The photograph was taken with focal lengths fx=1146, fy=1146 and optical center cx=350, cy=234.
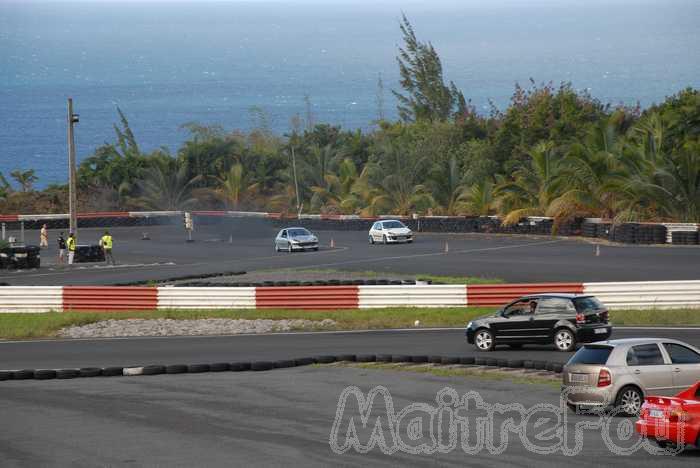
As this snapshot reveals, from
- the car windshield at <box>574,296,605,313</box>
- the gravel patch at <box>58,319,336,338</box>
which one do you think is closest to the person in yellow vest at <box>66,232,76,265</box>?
the gravel patch at <box>58,319,336,338</box>

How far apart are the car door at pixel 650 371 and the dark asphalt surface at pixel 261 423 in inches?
30.6

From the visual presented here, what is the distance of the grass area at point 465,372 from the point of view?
853 inches

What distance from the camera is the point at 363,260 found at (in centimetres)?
4894

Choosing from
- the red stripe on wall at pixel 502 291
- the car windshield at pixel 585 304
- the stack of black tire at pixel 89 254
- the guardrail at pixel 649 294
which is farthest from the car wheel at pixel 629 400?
the stack of black tire at pixel 89 254

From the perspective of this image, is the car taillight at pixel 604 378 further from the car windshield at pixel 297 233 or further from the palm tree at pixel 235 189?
the palm tree at pixel 235 189

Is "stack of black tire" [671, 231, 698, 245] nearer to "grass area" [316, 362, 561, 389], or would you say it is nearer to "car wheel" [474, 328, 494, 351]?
"car wheel" [474, 328, 494, 351]

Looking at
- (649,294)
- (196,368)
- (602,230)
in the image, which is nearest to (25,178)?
(602,230)

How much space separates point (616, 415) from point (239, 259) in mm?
36033

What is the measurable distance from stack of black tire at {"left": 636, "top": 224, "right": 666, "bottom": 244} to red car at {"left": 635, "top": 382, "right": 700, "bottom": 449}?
34.4 m

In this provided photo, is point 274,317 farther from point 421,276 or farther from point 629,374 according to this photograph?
point 629,374

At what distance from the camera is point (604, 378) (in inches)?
699

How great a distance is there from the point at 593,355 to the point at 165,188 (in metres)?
68.9

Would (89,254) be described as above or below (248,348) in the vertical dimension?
above

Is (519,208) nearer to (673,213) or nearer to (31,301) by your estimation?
(673,213)
